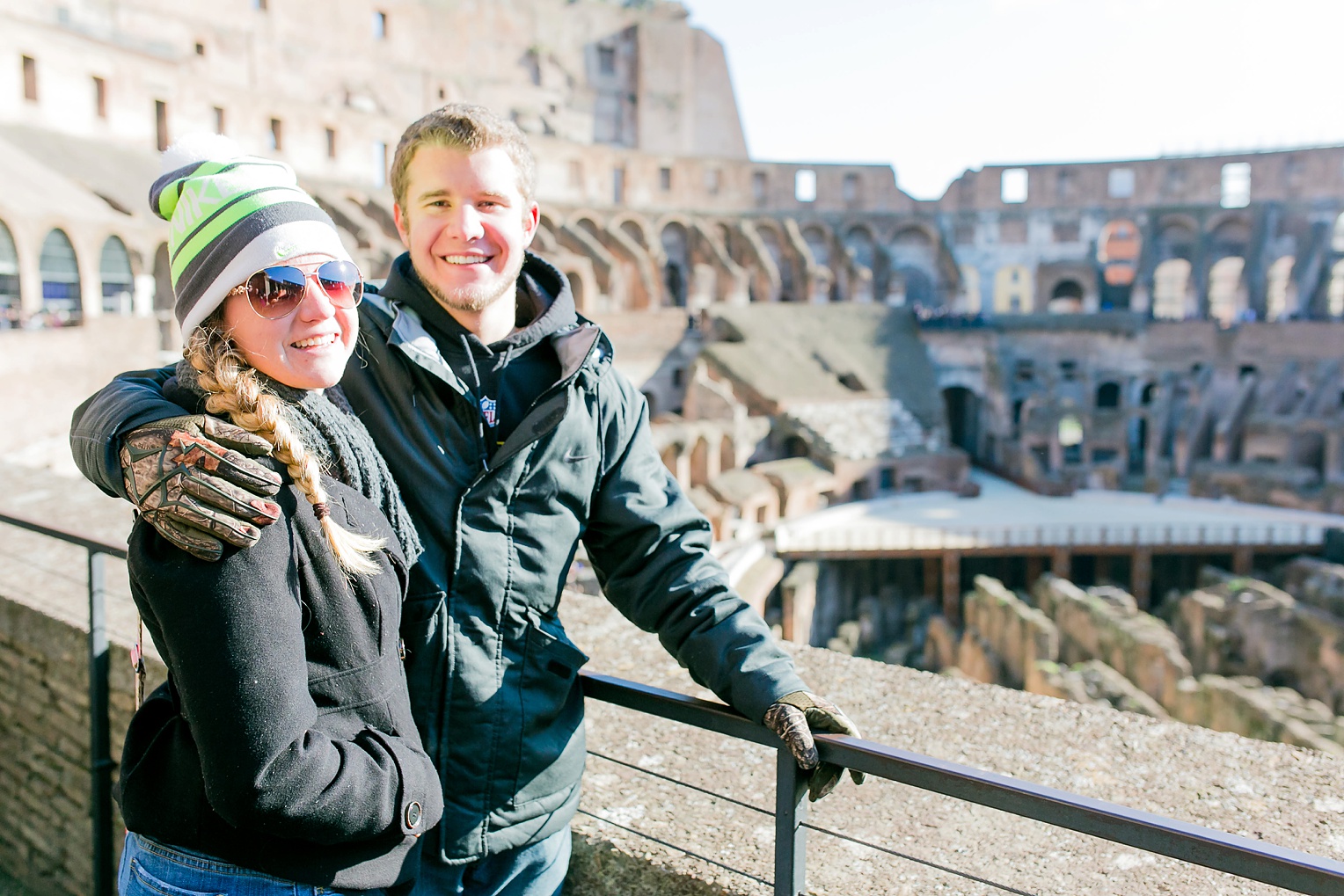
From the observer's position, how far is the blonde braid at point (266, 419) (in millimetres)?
1710

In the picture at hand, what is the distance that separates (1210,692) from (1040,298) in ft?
89.8

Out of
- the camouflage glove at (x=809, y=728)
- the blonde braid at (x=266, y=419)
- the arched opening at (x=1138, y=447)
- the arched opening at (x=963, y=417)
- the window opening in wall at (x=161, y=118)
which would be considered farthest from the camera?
the arched opening at (x=963, y=417)

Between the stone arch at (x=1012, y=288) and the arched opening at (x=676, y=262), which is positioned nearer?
the arched opening at (x=676, y=262)

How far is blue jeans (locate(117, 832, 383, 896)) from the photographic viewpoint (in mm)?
1787

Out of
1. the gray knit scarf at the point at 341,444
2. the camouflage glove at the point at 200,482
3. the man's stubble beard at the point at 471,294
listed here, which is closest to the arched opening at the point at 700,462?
the man's stubble beard at the point at 471,294

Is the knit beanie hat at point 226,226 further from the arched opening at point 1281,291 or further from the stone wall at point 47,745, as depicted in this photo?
the arched opening at point 1281,291

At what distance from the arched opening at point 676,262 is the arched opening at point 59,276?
804 inches

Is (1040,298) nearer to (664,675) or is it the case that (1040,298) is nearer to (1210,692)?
(1210,692)

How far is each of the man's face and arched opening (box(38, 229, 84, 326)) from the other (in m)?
18.0

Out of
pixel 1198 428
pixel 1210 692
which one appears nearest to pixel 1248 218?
pixel 1198 428

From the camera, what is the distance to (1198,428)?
94.9 ft

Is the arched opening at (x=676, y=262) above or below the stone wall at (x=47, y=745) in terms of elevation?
above

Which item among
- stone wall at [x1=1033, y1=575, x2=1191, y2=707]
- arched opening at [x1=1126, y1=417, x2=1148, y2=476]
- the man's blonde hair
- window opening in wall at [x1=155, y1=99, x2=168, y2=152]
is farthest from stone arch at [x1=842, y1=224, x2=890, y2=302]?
the man's blonde hair

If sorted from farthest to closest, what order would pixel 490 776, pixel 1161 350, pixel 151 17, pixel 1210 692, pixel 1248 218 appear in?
1. pixel 1248 218
2. pixel 1161 350
3. pixel 151 17
4. pixel 1210 692
5. pixel 490 776
